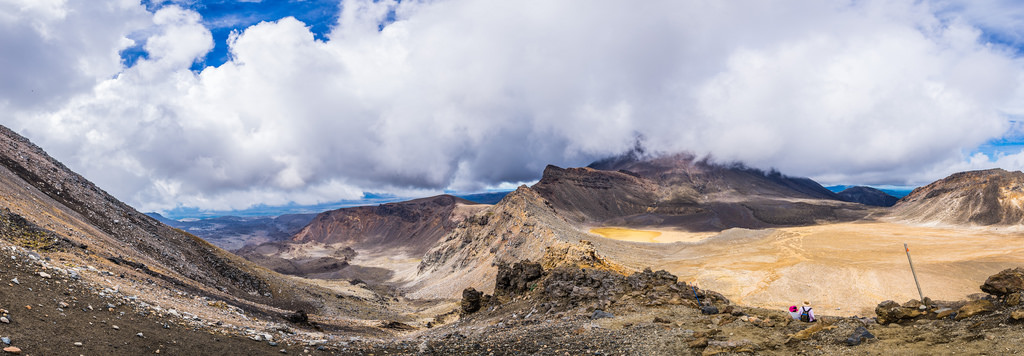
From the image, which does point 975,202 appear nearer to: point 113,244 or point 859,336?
point 859,336

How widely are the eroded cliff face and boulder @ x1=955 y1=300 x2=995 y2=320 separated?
2388 cm

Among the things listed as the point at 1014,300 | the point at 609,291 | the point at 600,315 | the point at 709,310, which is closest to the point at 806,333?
the point at 1014,300

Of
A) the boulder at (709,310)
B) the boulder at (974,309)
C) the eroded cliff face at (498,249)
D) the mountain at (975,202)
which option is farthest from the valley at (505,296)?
the mountain at (975,202)

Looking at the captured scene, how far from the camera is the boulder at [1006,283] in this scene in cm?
1038

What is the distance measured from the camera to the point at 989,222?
109 meters

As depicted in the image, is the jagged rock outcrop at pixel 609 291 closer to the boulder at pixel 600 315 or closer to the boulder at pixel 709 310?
the boulder at pixel 600 315

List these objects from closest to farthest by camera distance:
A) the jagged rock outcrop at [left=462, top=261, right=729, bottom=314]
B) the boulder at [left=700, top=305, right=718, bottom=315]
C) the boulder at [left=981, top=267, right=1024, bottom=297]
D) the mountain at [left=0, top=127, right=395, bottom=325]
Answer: the boulder at [left=981, top=267, right=1024, bottom=297], the boulder at [left=700, top=305, right=718, bottom=315], the mountain at [left=0, top=127, right=395, bottom=325], the jagged rock outcrop at [left=462, top=261, right=729, bottom=314]

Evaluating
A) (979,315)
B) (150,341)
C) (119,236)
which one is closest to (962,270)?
(979,315)

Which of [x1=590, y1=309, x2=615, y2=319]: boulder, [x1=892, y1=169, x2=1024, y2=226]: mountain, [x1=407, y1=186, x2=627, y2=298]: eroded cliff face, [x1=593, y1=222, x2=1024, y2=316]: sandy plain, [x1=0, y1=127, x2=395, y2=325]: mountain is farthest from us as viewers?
[x1=892, y1=169, x2=1024, y2=226]: mountain

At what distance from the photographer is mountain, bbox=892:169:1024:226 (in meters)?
110

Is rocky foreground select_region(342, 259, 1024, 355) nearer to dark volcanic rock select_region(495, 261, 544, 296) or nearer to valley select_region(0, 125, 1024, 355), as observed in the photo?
valley select_region(0, 125, 1024, 355)

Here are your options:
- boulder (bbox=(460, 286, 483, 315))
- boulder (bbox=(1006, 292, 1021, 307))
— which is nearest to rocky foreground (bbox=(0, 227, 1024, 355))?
boulder (bbox=(1006, 292, 1021, 307))

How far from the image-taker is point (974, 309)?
389 inches

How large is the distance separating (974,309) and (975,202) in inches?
6025
